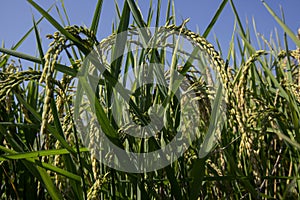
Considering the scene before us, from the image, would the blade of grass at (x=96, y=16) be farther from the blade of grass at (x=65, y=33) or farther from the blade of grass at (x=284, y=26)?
the blade of grass at (x=284, y=26)

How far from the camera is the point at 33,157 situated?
0.89m

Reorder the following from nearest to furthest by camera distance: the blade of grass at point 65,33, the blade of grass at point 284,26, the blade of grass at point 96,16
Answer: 1. the blade of grass at point 65,33
2. the blade of grass at point 284,26
3. the blade of grass at point 96,16

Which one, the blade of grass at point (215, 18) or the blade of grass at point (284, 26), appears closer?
the blade of grass at point (284, 26)

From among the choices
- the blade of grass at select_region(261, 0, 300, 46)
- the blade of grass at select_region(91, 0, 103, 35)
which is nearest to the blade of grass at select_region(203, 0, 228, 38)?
the blade of grass at select_region(261, 0, 300, 46)

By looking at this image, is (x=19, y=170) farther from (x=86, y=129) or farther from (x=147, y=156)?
(x=147, y=156)

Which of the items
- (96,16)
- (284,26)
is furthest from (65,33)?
(284,26)

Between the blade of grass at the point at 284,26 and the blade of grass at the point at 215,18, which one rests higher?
the blade of grass at the point at 215,18

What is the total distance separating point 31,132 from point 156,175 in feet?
1.79

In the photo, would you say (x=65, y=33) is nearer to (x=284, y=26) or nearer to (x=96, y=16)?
(x=96, y=16)

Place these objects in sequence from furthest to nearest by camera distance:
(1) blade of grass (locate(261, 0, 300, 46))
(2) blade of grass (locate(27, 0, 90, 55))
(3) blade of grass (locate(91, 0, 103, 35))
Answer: (3) blade of grass (locate(91, 0, 103, 35)) → (1) blade of grass (locate(261, 0, 300, 46)) → (2) blade of grass (locate(27, 0, 90, 55))

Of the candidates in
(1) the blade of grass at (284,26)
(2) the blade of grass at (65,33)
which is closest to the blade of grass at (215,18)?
(1) the blade of grass at (284,26)

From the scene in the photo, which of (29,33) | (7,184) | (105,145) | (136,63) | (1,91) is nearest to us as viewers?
(1,91)

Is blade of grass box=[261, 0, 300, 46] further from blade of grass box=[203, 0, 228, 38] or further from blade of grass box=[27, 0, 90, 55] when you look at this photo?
blade of grass box=[27, 0, 90, 55]

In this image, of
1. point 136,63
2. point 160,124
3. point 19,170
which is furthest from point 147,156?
point 19,170
